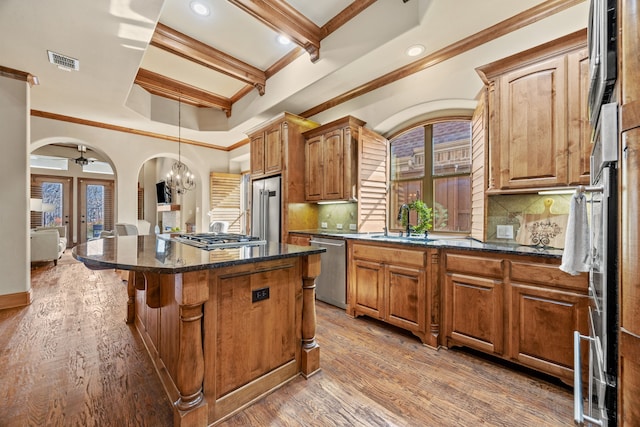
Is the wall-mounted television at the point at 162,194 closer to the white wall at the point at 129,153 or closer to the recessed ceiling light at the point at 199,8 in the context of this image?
the white wall at the point at 129,153

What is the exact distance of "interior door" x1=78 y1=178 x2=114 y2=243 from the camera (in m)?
9.00

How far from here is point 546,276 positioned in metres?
1.79

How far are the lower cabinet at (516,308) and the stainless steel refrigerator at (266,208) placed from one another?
2.57 m

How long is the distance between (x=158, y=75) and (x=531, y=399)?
5775 mm

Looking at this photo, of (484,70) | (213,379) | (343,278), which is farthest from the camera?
(343,278)

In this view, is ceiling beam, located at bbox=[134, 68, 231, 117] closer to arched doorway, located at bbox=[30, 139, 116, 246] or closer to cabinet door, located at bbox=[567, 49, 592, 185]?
arched doorway, located at bbox=[30, 139, 116, 246]

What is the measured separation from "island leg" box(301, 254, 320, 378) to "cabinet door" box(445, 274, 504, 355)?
1179mm

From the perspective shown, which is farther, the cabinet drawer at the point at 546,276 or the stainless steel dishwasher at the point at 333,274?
the stainless steel dishwasher at the point at 333,274

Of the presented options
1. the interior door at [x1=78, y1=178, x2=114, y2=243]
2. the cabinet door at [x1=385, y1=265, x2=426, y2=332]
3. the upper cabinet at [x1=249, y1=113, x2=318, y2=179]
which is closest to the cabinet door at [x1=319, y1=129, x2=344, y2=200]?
the upper cabinet at [x1=249, y1=113, x2=318, y2=179]

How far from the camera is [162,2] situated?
225cm

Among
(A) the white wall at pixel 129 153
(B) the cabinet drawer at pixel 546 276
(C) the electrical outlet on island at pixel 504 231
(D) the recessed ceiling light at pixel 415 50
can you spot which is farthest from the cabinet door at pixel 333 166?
(A) the white wall at pixel 129 153

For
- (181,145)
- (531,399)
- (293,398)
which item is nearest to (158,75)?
(181,145)

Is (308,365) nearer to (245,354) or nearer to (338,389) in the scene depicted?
(338,389)

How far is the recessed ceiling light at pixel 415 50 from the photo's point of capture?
268cm
